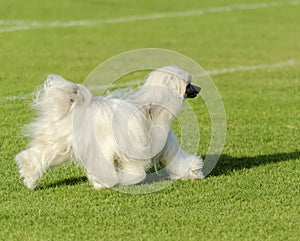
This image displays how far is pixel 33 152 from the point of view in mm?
6934

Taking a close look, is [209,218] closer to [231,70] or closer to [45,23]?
[231,70]

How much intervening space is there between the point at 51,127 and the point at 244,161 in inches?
91.6

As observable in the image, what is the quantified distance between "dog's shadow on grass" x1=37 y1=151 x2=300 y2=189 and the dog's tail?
2.46 feet

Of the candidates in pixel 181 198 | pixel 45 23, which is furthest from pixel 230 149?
pixel 45 23

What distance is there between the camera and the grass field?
621 centimetres

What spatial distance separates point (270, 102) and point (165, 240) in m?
6.29

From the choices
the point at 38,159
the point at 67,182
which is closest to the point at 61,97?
the point at 38,159

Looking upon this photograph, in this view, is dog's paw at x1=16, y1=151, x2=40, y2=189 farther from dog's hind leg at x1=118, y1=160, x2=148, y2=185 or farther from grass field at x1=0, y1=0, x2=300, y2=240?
dog's hind leg at x1=118, y1=160, x2=148, y2=185

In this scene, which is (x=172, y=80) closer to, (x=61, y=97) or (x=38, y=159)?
(x=61, y=97)

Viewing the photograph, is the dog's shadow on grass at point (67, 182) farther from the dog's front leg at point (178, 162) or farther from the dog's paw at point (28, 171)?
the dog's front leg at point (178, 162)

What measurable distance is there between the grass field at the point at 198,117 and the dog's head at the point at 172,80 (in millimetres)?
868

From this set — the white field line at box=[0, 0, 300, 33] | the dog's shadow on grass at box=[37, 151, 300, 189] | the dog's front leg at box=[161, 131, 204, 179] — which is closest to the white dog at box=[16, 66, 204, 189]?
the dog's front leg at box=[161, 131, 204, 179]

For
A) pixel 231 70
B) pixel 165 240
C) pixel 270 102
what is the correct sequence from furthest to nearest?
pixel 231 70 → pixel 270 102 → pixel 165 240

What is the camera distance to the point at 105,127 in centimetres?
682
